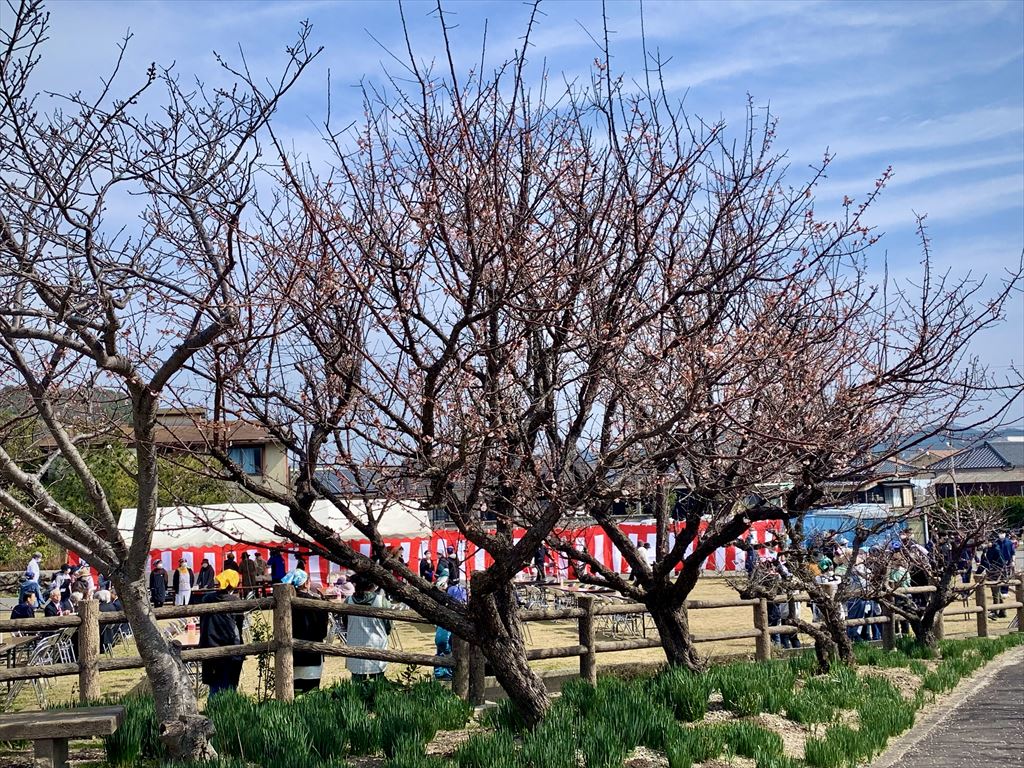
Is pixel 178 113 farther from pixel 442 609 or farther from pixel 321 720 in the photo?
pixel 321 720

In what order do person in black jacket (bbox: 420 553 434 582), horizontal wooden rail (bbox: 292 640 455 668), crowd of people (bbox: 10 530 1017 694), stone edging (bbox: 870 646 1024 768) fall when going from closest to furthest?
stone edging (bbox: 870 646 1024 768), horizontal wooden rail (bbox: 292 640 455 668), crowd of people (bbox: 10 530 1017 694), person in black jacket (bbox: 420 553 434 582)

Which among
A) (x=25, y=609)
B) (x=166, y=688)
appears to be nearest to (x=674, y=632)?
(x=166, y=688)

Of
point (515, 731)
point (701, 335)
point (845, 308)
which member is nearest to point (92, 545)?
point (515, 731)

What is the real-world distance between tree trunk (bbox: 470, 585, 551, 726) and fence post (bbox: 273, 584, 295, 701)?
115 inches

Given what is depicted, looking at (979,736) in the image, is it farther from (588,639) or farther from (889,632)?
(889,632)

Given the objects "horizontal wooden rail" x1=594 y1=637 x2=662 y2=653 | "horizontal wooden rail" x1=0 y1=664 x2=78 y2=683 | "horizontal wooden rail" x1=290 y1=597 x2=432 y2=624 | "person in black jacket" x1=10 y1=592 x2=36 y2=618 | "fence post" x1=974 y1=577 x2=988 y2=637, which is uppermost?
"horizontal wooden rail" x1=290 y1=597 x2=432 y2=624

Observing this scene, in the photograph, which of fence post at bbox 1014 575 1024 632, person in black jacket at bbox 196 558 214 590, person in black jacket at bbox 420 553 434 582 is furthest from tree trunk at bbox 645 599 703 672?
person in black jacket at bbox 196 558 214 590

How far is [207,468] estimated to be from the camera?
6211 mm

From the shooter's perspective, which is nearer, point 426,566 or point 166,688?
point 166,688

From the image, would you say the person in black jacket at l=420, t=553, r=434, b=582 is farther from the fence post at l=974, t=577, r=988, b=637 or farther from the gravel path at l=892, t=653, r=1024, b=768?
the gravel path at l=892, t=653, r=1024, b=768

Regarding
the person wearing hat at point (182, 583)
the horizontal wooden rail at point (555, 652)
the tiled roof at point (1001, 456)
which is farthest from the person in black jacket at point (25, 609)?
the tiled roof at point (1001, 456)

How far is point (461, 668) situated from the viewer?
8812 mm

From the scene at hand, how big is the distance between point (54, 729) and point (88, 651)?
293 cm

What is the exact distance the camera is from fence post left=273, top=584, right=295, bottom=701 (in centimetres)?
913
